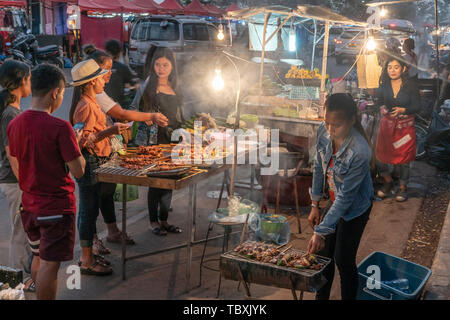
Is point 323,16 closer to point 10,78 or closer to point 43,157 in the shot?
point 10,78

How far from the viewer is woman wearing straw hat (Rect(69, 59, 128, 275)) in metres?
4.39

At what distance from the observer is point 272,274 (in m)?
3.51

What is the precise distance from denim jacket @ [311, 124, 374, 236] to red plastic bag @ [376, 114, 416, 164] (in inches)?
160

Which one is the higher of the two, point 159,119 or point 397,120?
point 159,119

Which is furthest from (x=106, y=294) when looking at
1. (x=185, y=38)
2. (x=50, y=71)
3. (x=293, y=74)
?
(x=185, y=38)

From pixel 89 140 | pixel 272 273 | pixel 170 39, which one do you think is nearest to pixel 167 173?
pixel 89 140

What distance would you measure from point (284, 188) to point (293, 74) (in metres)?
4.25

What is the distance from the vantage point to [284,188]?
22.8 ft

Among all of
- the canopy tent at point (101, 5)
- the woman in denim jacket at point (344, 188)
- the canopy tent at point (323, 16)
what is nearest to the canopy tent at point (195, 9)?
the canopy tent at point (101, 5)

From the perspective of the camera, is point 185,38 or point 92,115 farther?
point 185,38

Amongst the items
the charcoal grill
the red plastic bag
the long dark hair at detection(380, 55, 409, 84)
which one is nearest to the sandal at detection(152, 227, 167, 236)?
the charcoal grill

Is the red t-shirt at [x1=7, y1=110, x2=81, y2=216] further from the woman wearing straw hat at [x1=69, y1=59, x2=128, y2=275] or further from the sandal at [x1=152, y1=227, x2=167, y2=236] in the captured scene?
the sandal at [x1=152, y1=227, x2=167, y2=236]

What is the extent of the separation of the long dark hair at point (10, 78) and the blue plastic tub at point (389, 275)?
3.38m
